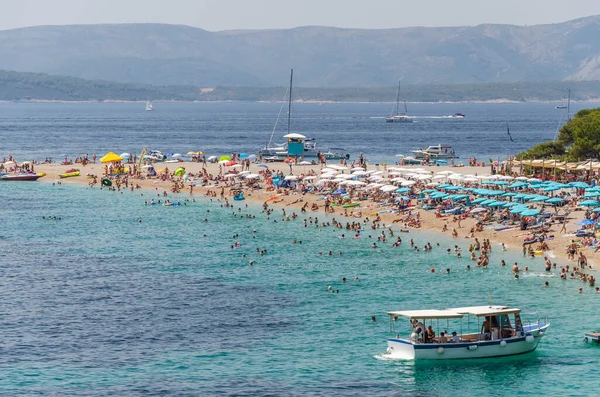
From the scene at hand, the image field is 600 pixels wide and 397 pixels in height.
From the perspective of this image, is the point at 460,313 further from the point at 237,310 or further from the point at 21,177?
the point at 21,177

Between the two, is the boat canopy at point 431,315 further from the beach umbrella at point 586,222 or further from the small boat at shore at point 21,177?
the small boat at shore at point 21,177

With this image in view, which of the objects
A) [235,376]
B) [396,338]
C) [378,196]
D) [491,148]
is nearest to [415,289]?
[396,338]

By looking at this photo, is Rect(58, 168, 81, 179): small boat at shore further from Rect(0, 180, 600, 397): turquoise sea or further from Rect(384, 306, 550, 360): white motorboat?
Rect(384, 306, 550, 360): white motorboat

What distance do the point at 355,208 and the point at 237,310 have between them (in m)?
36.7

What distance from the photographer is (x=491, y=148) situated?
Result: 168m

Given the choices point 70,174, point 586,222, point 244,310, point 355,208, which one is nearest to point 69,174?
point 70,174

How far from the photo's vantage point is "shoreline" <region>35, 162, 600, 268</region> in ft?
238

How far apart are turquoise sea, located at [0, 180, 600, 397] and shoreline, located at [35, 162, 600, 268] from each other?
7.07 ft

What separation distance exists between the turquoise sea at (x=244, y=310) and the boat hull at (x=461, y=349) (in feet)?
1.36

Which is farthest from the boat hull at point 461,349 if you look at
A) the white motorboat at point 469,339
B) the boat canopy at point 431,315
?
the boat canopy at point 431,315

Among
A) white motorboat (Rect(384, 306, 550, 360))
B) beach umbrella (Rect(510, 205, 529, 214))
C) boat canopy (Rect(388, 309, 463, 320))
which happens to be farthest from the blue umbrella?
boat canopy (Rect(388, 309, 463, 320))

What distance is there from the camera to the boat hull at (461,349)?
154 feet

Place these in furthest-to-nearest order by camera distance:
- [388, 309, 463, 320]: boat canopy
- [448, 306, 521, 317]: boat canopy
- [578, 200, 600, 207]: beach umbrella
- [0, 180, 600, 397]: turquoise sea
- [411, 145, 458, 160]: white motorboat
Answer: [411, 145, 458, 160]: white motorboat
[578, 200, 600, 207]: beach umbrella
[448, 306, 521, 317]: boat canopy
[388, 309, 463, 320]: boat canopy
[0, 180, 600, 397]: turquoise sea

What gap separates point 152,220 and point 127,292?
94.9 feet
